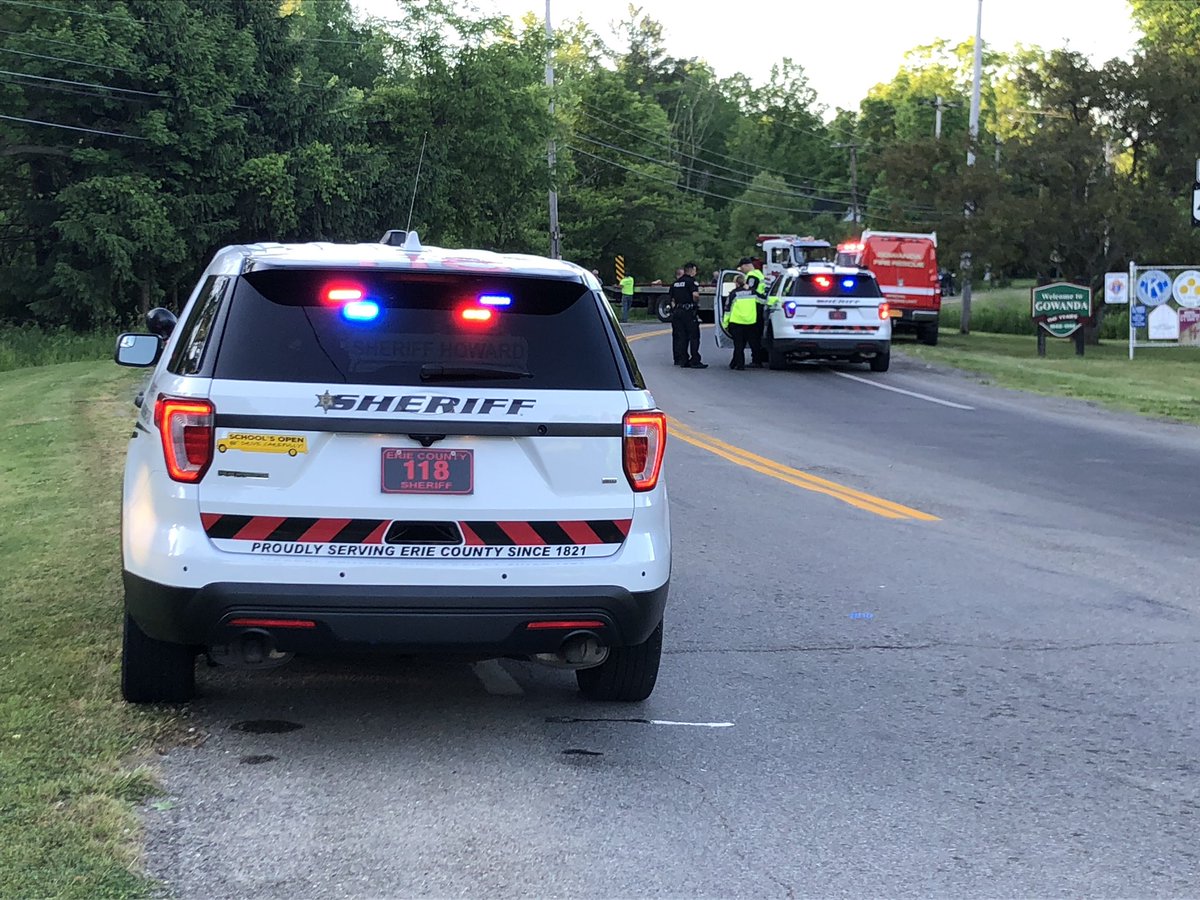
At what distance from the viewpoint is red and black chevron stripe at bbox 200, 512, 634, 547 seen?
490 centimetres

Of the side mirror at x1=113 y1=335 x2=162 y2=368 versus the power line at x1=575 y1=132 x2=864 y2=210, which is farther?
the power line at x1=575 y1=132 x2=864 y2=210

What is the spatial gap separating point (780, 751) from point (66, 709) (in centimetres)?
276

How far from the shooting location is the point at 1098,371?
85.0ft

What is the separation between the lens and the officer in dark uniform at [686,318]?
80.3ft

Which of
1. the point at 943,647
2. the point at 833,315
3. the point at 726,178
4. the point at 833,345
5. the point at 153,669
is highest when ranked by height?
the point at 726,178

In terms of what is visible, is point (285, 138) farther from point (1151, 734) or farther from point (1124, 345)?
point (1151, 734)

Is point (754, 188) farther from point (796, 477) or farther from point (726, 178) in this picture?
point (796, 477)

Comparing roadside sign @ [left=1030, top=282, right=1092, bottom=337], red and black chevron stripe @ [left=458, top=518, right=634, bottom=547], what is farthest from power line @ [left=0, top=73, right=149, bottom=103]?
red and black chevron stripe @ [left=458, top=518, right=634, bottom=547]

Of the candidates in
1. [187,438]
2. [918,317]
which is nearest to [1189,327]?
[918,317]

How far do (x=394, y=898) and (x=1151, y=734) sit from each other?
325 cm

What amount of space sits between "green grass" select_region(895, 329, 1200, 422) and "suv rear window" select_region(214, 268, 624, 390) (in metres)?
15.0

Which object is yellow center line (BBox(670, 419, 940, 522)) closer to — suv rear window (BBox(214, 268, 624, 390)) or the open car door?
suv rear window (BBox(214, 268, 624, 390))

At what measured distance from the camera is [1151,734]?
18.6 feet

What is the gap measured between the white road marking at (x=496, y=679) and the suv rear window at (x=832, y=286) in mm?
18586
